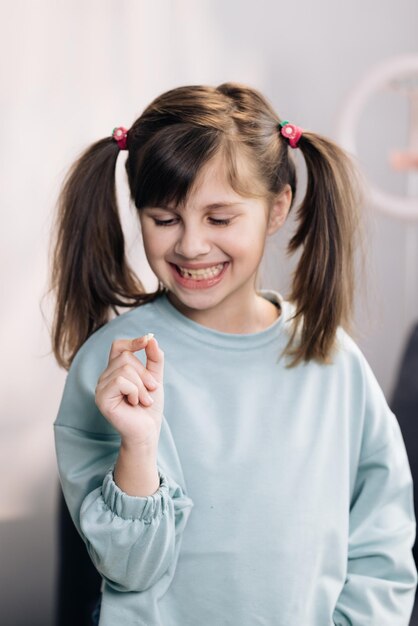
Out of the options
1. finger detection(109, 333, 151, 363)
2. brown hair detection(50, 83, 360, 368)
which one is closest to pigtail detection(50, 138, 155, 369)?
brown hair detection(50, 83, 360, 368)

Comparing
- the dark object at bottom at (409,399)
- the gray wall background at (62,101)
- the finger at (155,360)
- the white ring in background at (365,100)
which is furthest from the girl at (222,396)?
the white ring in background at (365,100)

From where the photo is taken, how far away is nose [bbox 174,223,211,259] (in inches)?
44.6

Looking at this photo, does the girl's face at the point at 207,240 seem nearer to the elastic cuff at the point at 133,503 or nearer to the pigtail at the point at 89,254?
the pigtail at the point at 89,254

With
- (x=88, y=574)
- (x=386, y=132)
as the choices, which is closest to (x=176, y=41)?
(x=386, y=132)

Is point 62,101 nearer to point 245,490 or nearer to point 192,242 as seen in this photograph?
point 192,242

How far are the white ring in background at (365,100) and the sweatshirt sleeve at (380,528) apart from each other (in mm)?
680

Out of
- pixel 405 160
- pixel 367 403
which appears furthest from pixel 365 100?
pixel 367 403

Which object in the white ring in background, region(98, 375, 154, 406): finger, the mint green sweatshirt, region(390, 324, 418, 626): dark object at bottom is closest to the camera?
region(98, 375, 154, 406): finger

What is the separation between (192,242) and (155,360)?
147mm

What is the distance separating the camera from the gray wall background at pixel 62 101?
1.64 metres

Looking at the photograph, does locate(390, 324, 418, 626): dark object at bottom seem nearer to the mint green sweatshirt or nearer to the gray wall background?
the gray wall background

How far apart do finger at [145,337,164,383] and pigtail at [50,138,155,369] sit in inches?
9.4

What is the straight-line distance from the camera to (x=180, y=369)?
122 centimetres

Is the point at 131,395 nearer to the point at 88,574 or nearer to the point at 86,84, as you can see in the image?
Answer: the point at 88,574
